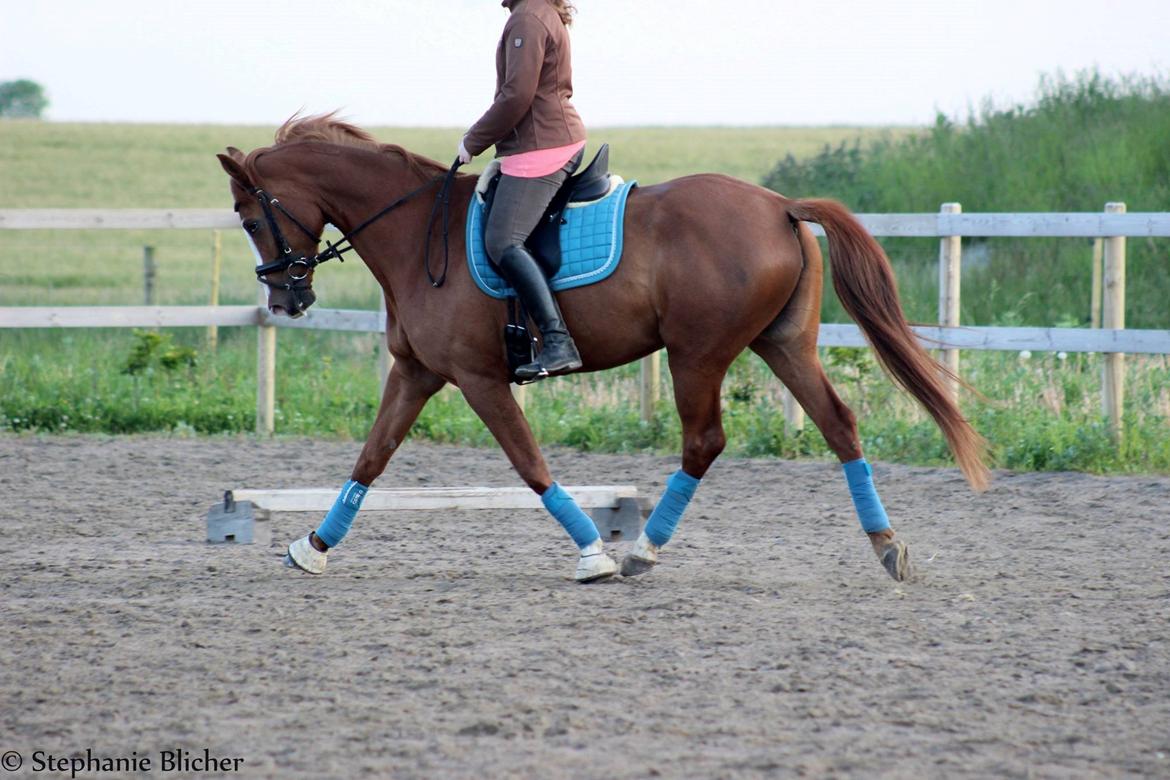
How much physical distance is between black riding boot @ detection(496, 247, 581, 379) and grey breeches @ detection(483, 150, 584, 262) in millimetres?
57

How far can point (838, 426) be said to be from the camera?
571 cm

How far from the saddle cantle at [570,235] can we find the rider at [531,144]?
0.08 meters

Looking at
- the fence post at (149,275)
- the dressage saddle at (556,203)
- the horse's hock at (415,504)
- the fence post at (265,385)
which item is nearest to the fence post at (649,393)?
the fence post at (265,385)

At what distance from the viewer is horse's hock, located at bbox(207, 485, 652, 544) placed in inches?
247

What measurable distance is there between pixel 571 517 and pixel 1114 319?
464 centimetres

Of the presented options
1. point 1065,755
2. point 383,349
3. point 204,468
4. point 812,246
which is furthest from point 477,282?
point 383,349

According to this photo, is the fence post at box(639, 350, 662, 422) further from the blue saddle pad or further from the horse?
the blue saddle pad

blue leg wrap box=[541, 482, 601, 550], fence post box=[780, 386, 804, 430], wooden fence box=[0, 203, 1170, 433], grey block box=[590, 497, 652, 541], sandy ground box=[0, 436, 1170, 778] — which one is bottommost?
sandy ground box=[0, 436, 1170, 778]

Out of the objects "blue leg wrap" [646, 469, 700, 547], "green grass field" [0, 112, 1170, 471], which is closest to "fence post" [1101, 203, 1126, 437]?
"green grass field" [0, 112, 1170, 471]

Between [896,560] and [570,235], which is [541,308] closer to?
[570,235]

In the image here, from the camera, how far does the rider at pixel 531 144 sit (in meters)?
5.57

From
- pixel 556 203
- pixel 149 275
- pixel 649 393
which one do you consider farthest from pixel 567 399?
pixel 149 275

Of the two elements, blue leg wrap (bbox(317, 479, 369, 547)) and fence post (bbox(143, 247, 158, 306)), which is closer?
blue leg wrap (bbox(317, 479, 369, 547))

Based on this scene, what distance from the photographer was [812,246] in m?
5.78
